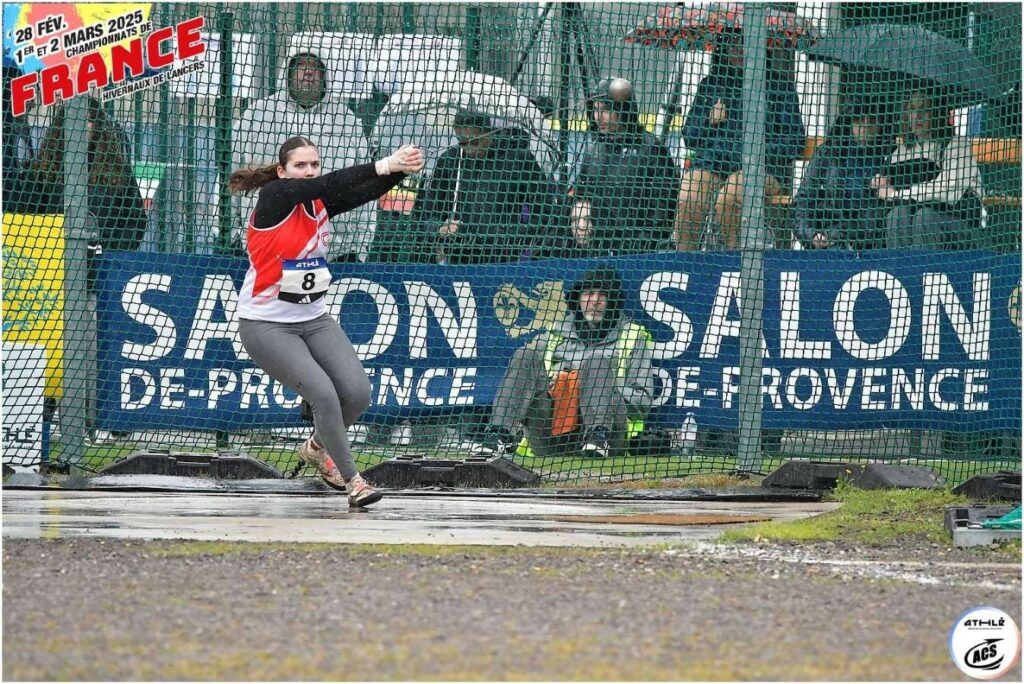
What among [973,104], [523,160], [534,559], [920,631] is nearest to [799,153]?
[973,104]

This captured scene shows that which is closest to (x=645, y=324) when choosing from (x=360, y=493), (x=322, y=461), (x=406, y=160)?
(x=322, y=461)

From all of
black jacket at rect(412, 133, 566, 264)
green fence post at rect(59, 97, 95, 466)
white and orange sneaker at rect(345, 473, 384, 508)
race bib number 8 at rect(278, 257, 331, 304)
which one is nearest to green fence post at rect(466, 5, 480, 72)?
black jacket at rect(412, 133, 566, 264)

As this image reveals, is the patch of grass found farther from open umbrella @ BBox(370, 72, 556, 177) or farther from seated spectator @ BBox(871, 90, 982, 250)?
open umbrella @ BBox(370, 72, 556, 177)

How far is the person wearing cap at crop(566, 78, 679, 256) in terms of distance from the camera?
11.7 meters

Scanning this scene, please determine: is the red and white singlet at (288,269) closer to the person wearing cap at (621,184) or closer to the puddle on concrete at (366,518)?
the puddle on concrete at (366,518)

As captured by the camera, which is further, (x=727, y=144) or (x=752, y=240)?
(x=727, y=144)

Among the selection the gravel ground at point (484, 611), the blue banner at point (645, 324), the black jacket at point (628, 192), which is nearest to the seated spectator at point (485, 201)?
the blue banner at point (645, 324)

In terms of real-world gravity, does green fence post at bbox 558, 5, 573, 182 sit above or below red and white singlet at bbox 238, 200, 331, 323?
above

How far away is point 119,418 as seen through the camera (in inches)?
448

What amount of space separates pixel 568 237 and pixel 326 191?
11.1 feet

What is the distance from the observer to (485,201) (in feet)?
38.3

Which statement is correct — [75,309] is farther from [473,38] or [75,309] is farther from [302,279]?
[473,38]

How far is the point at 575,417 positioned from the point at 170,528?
4058 millimetres

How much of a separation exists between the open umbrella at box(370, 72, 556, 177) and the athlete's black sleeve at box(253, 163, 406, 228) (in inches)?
122
